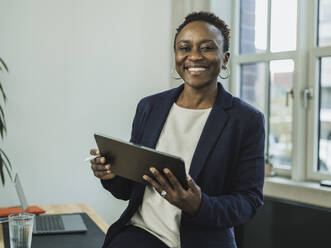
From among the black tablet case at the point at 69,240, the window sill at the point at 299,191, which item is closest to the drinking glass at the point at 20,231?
the black tablet case at the point at 69,240

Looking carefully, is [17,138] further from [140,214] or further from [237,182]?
Result: [237,182]

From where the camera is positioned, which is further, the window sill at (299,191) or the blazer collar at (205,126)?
the window sill at (299,191)

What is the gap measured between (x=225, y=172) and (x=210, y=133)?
133 millimetres

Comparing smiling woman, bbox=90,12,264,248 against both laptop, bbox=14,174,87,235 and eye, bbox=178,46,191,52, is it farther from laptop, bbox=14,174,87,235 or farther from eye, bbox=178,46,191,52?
laptop, bbox=14,174,87,235

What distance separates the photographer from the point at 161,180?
1157 millimetres

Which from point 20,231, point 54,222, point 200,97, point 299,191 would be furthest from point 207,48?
point 299,191

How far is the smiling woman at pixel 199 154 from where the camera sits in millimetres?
1336

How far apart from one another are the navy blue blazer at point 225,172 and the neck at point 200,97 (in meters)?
0.07

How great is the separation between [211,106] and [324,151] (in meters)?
1.30

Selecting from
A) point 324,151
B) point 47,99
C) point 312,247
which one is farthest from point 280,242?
point 47,99

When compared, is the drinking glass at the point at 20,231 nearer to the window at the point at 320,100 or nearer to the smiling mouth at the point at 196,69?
the smiling mouth at the point at 196,69

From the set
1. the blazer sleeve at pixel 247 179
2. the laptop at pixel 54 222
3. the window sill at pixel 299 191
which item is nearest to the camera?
the blazer sleeve at pixel 247 179

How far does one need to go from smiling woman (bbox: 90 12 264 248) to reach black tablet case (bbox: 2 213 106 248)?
0.59 ft

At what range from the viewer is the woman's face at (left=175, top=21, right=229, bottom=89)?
4.80 ft
